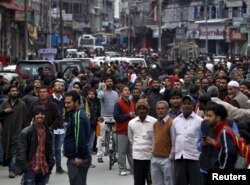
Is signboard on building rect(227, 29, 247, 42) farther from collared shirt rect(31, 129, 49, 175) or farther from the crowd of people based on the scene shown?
collared shirt rect(31, 129, 49, 175)

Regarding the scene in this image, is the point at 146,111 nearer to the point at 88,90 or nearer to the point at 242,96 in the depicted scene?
the point at 242,96

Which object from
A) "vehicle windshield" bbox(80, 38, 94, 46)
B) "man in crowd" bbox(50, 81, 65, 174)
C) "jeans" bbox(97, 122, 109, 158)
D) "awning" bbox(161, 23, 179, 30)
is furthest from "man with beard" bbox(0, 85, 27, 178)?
"vehicle windshield" bbox(80, 38, 94, 46)

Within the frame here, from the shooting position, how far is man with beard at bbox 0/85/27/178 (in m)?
15.1

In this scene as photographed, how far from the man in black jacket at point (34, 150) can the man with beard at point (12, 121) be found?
157 inches

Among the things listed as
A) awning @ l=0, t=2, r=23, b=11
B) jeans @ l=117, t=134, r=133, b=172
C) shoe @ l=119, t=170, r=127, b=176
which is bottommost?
shoe @ l=119, t=170, r=127, b=176

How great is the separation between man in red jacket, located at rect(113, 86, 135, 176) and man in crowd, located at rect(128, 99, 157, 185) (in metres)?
2.60

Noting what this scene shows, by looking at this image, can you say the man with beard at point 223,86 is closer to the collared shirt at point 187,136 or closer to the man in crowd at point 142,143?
the man in crowd at point 142,143

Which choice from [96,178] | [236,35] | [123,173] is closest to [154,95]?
[123,173]

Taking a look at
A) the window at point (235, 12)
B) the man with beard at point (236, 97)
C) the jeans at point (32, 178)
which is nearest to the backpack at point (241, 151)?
the jeans at point (32, 178)

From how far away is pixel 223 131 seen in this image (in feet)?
29.9

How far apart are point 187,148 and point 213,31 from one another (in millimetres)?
65974

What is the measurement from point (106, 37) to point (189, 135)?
323 feet

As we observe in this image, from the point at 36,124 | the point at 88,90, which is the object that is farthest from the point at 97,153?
the point at 36,124

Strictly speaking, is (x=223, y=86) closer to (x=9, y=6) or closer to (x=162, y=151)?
(x=162, y=151)
